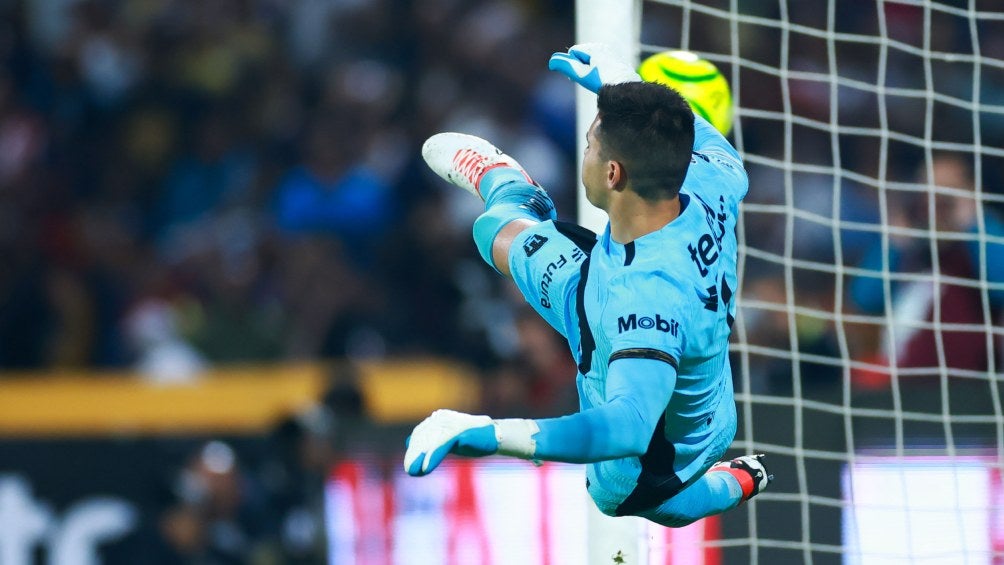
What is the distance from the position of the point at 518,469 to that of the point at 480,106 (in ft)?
12.8

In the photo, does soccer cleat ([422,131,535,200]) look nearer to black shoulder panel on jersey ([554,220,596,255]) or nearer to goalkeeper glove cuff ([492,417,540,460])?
black shoulder panel on jersey ([554,220,596,255])

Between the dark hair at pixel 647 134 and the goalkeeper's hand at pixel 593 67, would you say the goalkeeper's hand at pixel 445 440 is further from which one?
the goalkeeper's hand at pixel 593 67

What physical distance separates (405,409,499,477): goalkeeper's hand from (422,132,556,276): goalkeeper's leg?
110 centimetres

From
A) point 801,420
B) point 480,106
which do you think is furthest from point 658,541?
point 480,106

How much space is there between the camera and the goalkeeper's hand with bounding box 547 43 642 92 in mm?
4934

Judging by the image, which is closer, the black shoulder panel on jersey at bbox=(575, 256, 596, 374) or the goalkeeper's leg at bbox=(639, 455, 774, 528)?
the black shoulder panel on jersey at bbox=(575, 256, 596, 374)

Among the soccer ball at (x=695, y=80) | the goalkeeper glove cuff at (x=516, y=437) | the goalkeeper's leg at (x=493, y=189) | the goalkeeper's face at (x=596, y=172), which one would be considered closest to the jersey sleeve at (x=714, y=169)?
the soccer ball at (x=695, y=80)

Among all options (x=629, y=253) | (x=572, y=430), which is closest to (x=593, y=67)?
(x=629, y=253)

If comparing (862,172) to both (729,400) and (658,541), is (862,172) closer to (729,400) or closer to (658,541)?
(658,541)

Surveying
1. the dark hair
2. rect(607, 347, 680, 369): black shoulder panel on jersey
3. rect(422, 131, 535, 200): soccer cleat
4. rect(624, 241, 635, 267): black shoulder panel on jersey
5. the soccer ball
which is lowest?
rect(607, 347, 680, 369): black shoulder panel on jersey

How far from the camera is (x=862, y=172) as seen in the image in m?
9.61

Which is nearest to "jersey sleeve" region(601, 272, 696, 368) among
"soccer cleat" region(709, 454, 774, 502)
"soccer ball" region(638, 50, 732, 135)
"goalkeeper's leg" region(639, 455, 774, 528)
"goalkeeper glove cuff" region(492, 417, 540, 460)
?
"goalkeeper glove cuff" region(492, 417, 540, 460)

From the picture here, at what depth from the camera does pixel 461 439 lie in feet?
12.2

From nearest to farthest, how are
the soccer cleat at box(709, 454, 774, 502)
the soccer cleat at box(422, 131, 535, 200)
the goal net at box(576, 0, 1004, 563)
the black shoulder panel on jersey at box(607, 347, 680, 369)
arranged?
1. the black shoulder panel on jersey at box(607, 347, 680, 369)
2. the soccer cleat at box(709, 454, 774, 502)
3. the soccer cleat at box(422, 131, 535, 200)
4. the goal net at box(576, 0, 1004, 563)
